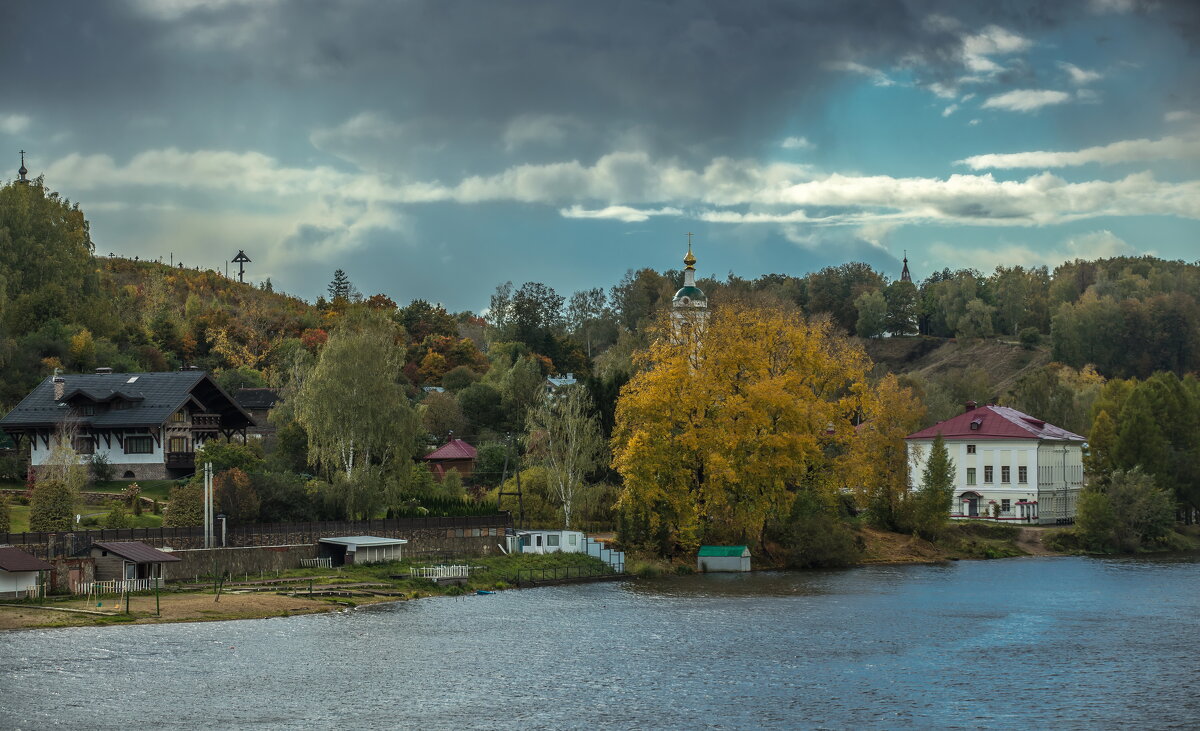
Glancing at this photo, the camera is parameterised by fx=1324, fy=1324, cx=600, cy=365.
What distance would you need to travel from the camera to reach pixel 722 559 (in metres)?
79.9

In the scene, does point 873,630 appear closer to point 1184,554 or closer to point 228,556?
point 228,556

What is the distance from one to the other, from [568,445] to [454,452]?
16670mm

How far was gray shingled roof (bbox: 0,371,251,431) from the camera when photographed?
270 feet

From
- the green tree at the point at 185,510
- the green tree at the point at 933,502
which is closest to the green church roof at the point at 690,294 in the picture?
the green tree at the point at 933,502

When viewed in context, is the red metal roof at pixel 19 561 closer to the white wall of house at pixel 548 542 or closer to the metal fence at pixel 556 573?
the metal fence at pixel 556 573

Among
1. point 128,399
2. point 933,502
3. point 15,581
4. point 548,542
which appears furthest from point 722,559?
point 15,581

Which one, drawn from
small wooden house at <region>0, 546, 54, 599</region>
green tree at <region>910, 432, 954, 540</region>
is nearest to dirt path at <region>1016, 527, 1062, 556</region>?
green tree at <region>910, 432, 954, 540</region>

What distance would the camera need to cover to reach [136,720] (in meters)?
39.3

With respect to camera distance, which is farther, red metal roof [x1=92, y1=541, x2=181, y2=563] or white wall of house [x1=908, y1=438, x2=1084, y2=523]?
white wall of house [x1=908, y1=438, x2=1084, y2=523]

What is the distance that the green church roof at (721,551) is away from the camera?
79875mm

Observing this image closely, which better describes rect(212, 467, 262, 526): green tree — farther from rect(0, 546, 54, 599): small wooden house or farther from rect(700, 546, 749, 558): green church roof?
Answer: rect(700, 546, 749, 558): green church roof

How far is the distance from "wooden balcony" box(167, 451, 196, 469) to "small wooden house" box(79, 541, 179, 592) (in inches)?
848

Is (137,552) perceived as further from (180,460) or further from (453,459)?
(453,459)

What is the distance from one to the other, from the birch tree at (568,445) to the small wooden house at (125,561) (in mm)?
30403
